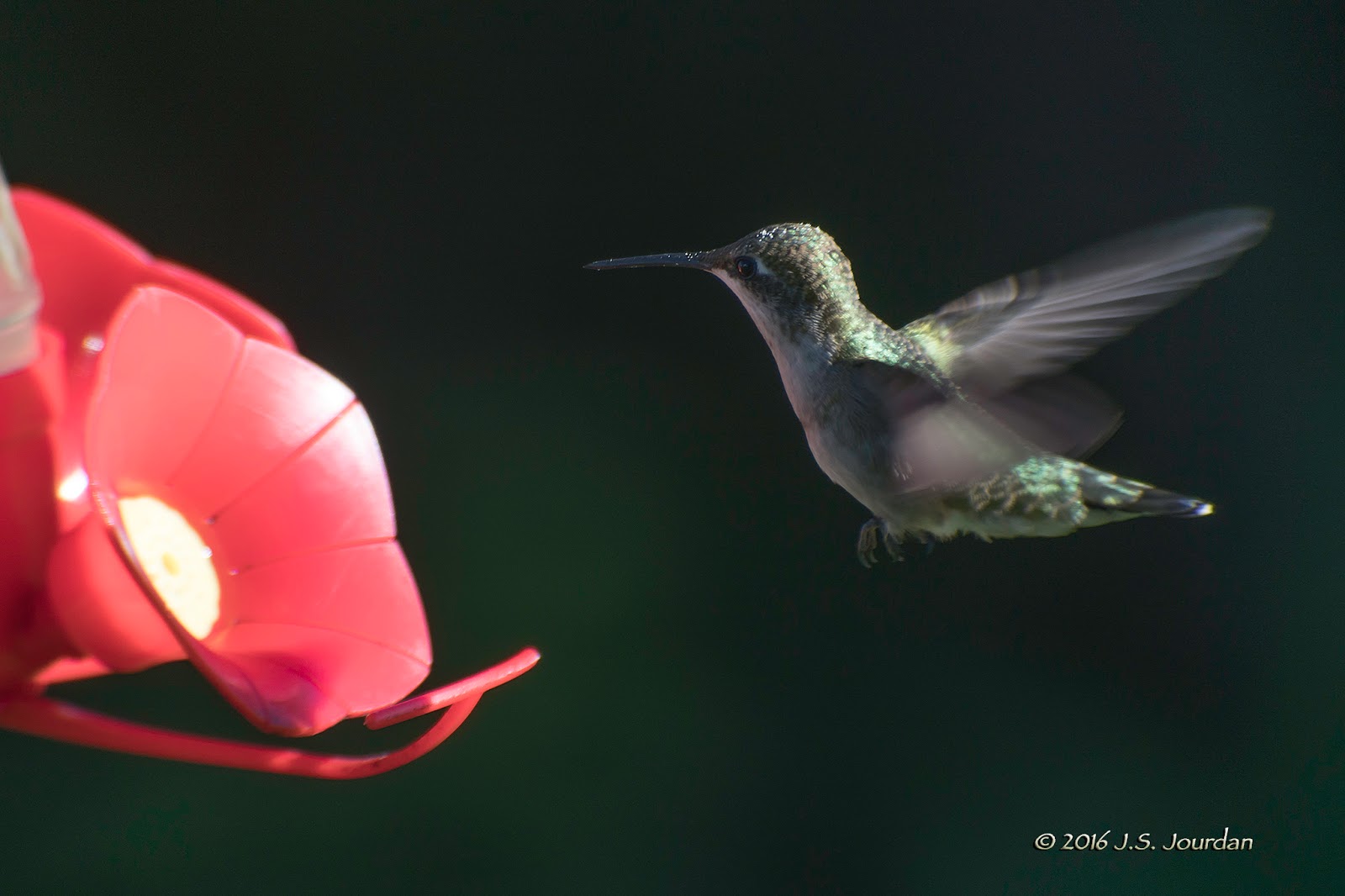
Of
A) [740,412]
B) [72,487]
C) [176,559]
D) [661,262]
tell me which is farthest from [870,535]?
[740,412]

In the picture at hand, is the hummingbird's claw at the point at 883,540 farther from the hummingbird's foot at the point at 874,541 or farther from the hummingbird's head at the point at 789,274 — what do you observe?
the hummingbird's head at the point at 789,274

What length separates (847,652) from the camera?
3.62m

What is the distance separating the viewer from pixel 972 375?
1.82m

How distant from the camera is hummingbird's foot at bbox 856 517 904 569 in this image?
1.96m

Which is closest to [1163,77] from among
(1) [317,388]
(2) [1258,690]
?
(2) [1258,690]

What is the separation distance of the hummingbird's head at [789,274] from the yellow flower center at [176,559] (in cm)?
72

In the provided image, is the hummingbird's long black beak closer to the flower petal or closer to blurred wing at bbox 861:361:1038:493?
blurred wing at bbox 861:361:1038:493

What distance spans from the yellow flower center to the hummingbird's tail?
1.30 meters

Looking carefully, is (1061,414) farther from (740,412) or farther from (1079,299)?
(740,412)

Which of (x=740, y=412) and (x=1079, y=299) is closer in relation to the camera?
(x=1079, y=299)

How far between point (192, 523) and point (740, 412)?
91.0 inches

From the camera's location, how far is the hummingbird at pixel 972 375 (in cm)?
163

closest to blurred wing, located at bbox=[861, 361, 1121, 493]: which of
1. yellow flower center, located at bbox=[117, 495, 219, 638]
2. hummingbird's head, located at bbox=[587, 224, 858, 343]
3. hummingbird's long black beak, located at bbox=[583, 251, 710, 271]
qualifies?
hummingbird's head, located at bbox=[587, 224, 858, 343]

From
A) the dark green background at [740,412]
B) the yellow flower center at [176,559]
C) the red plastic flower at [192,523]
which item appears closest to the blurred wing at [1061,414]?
the red plastic flower at [192,523]
